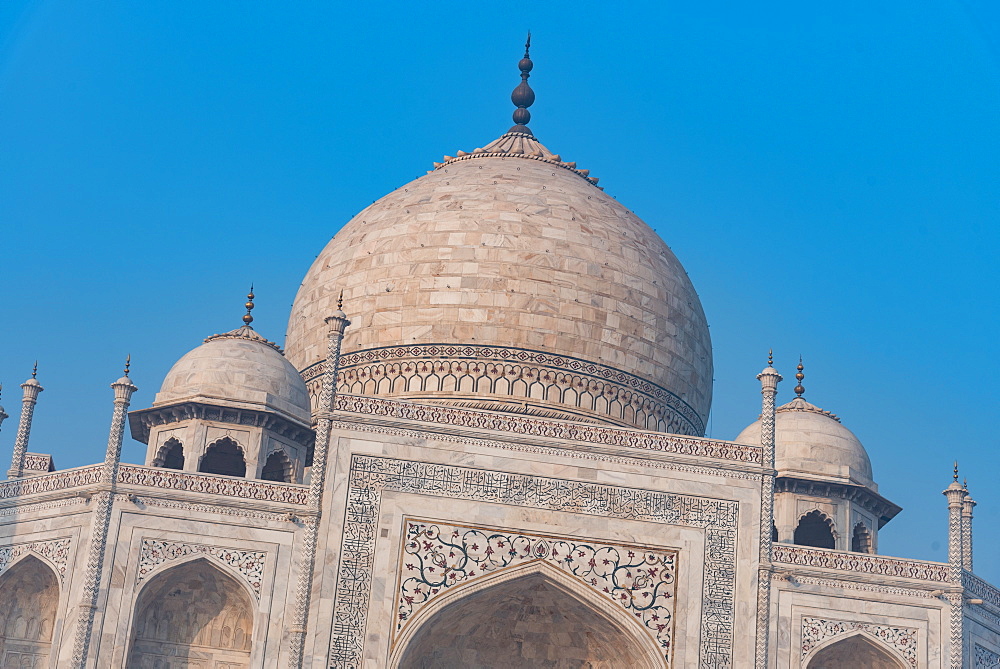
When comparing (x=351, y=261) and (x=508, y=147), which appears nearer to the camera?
(x=351, y=261)

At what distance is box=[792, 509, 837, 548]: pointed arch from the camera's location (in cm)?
1998

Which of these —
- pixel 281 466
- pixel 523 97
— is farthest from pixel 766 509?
pixel 523 97

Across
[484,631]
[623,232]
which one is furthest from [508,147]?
[484,631]

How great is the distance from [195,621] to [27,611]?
1.64m

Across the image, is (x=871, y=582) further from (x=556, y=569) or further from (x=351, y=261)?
(x=351, y=261)

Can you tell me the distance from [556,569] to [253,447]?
12.5 ft

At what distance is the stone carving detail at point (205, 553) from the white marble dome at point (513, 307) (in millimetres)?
3655

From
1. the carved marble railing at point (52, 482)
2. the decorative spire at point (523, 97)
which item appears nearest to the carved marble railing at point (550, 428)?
the carved marble railing at point (52, 482)

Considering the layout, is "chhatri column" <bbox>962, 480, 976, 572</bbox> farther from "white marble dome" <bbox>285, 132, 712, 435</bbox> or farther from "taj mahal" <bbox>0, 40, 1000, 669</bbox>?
"white marble dome" <bbox>285, 132, 712, 435</bbox>

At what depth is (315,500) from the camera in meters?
16.9

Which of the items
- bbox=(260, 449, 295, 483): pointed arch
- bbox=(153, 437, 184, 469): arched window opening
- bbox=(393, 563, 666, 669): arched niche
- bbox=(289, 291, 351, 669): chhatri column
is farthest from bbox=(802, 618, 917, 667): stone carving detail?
bbox=(153, 437, 184, 469): arched window opening

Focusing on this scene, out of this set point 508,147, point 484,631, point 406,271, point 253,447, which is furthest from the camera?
point 508,147

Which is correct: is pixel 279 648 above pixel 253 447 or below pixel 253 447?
below

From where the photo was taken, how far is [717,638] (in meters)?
16.9
